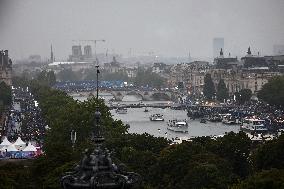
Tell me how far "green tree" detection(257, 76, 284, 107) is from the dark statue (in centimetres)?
4879

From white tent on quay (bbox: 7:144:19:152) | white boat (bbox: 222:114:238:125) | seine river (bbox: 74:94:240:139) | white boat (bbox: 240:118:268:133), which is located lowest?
seine river (bbox: 74:94:240:139)

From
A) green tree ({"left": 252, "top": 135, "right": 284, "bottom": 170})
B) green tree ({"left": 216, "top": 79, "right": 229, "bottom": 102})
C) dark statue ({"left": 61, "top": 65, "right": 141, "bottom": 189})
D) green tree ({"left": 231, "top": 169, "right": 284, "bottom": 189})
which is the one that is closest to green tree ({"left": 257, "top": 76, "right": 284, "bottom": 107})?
green tree ({"left": 216, "top": 79, "right": 229, "bottom": 102})

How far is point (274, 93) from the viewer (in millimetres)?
54031

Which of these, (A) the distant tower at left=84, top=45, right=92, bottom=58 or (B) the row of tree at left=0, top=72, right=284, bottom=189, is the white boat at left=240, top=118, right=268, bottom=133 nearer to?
(B) the row of tree at left=0, top=72, right=284, bottom=189

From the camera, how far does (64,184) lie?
4.80 m

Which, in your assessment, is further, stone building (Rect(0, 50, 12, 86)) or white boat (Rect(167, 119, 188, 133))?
stone building (Rect(0, 50, 12, 86))

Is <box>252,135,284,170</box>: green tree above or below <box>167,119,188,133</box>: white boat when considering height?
above

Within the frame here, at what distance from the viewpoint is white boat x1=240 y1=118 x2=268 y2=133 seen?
131 feet

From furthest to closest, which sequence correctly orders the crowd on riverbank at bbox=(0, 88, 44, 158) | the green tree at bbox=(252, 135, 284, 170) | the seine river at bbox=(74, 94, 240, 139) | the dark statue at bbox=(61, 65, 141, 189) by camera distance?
the seine river at bbox=(74, 94, 240, 139)
the crowd on riverbank at bbox=(0, 88, 44, 158)
the green tree at bbox=(252, 135, 284, 170)
the dark statue at bbox=(61, 65, 141, 189)

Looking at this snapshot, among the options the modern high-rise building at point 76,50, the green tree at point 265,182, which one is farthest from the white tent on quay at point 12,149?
the modern high-rise building at point 76,50

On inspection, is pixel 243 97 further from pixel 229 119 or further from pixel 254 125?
pixel 254 125

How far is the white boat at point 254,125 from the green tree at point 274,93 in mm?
9063

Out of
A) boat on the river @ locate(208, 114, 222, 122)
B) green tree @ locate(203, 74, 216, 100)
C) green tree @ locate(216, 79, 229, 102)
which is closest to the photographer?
boat on the river @ locate(208, 114, 222, 122)

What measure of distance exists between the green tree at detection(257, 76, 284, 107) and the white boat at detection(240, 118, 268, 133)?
9.06 metres
